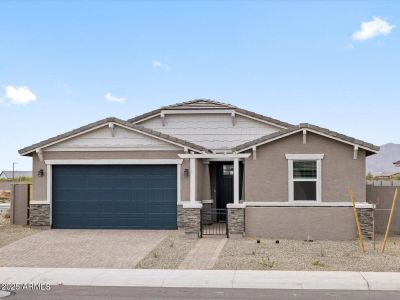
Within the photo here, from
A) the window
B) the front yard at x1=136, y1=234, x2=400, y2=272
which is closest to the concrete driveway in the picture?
the front yard at x1=136, y1=234, x2=400, y2=272

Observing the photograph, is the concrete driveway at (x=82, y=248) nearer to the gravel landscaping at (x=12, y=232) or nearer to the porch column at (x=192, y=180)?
the gravel landscaping at (x=12, y=232)

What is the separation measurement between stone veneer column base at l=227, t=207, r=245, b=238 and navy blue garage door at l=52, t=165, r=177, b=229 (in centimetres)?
277

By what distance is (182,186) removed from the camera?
66.5 ft

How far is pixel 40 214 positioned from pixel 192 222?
6250 mm

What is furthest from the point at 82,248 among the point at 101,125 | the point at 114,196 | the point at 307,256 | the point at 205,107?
the point at 205,107

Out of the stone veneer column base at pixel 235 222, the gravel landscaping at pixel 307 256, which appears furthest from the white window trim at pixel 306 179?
the stone veneer column base at pixel 235 222

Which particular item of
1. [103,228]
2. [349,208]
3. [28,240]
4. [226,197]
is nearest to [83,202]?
[103,228]

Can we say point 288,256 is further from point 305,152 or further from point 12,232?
point 12,232

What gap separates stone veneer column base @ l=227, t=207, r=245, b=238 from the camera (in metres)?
18.4

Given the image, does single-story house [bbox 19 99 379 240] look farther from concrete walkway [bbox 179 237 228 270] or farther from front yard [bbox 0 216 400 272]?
front yard [bbox 0 216 400 272]

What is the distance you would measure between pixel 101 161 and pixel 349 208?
915 cm

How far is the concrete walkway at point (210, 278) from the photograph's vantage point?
1156 cm

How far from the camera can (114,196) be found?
67.8ft

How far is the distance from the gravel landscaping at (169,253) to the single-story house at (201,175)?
0.81m
